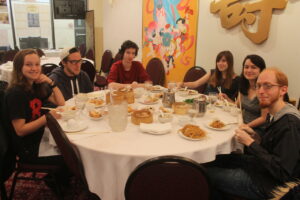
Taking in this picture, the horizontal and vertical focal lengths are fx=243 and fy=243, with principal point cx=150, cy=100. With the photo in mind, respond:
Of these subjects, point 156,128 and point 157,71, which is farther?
point 157,71

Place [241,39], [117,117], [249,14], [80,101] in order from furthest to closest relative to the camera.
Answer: [241,39] → [249,14] → [80,101] → [117,117]

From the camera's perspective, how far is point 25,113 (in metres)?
1.79

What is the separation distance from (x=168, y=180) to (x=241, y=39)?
2607 mm

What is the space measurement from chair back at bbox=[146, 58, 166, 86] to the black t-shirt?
8.63 feet

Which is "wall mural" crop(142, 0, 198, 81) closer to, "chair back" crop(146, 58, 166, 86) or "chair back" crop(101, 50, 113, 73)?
"chair back" crop(146, 58, 166, 86)

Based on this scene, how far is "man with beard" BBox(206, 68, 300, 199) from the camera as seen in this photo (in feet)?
4.26

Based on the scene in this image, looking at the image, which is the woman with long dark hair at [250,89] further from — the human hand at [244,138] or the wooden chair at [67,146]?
the wooden chair at [67,146]

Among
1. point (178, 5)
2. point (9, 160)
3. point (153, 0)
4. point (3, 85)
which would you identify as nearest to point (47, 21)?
point (153, 0)

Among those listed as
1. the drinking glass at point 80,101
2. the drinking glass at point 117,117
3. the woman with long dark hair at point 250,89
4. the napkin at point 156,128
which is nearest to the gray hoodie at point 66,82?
the drinking glass at point 80,101

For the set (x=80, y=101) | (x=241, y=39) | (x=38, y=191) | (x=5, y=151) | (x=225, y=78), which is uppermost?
(x=241, y=39)

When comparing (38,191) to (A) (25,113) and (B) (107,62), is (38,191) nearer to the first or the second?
(A) (25,113)

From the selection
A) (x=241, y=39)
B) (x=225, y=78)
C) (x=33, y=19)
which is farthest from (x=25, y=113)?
(x=33, y=19)

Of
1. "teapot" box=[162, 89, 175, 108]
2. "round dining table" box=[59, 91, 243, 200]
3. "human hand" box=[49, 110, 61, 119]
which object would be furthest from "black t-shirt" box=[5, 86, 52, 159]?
"teapot" box=[162, 89, 175, 108]

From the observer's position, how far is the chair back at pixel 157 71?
14.1 ft
